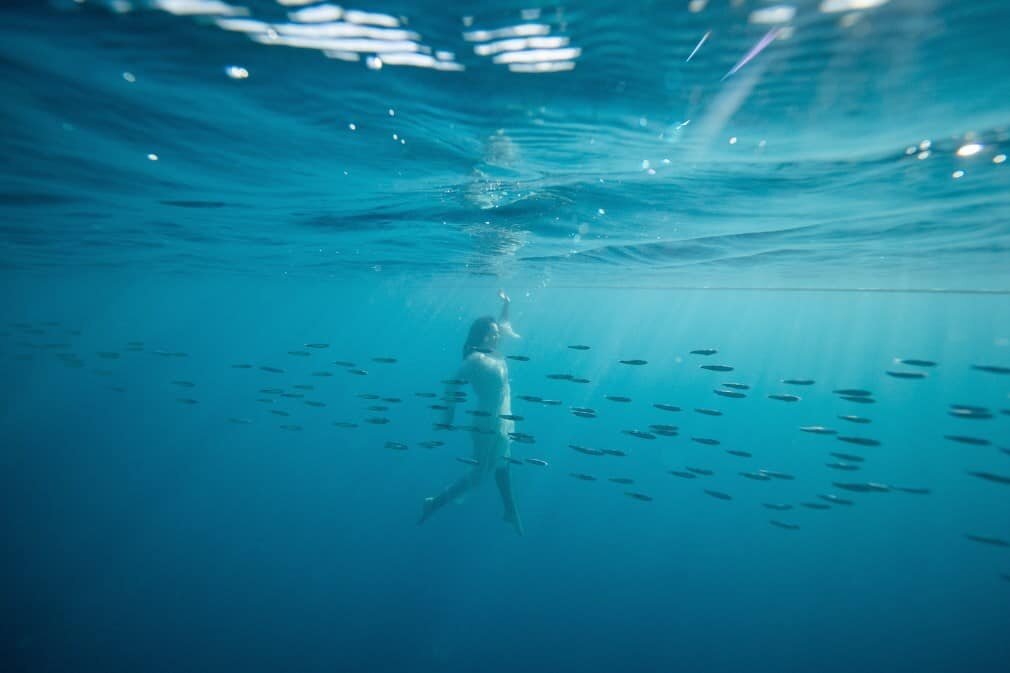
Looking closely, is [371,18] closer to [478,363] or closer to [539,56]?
[539,56]

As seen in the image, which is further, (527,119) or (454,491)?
(454,491)

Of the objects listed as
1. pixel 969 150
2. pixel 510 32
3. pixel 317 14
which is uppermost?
pixel 969 150

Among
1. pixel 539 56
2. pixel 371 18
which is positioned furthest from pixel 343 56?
pixel 539 56

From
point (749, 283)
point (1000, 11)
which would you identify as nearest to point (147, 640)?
point (1000, 11)

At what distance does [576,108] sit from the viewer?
19.8ft

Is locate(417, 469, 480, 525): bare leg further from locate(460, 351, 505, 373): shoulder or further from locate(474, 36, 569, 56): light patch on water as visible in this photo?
locate(474, 36, 569, 56): light patch on water

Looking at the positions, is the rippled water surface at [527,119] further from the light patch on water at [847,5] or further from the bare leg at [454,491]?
the bare leg at [454,491]

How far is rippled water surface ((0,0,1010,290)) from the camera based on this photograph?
173 inches

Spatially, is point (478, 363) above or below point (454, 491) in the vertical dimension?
above

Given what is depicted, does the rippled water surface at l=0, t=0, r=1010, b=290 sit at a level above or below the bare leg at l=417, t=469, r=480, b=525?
above

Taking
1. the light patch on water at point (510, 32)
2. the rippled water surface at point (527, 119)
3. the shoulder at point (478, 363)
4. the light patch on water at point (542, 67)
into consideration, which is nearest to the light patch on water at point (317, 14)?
the rippled water surface at point (527, 119)

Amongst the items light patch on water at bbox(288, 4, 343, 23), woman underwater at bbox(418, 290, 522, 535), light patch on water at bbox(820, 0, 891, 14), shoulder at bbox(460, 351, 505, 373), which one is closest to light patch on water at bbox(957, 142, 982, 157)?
light patch on water at bbox(820, 0, 891, 14)

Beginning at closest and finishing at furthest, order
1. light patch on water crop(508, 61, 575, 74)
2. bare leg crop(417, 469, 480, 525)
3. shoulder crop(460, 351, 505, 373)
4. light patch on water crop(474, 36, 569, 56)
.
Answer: light patch on water crop(474, 36, 569, 56), light patch on water crop(508, 61, 575, 74), shoulder crop(460, 351, 505, 373), bare leg crop(417, 469, 480, 525)

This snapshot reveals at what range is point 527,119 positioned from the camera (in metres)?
6.40
